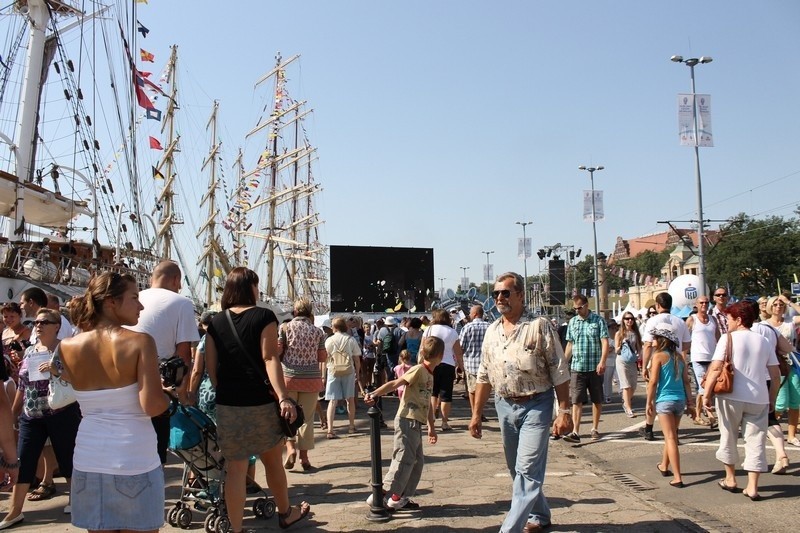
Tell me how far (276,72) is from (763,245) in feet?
155

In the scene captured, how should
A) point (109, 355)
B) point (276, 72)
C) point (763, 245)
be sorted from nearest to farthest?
point (109, 355) < point (763, 245) < point (276, 72)

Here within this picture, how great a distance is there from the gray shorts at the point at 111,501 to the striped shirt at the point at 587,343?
7.36m

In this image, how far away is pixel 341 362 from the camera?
10609 mm

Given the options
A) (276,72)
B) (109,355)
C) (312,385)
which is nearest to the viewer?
(109,355)

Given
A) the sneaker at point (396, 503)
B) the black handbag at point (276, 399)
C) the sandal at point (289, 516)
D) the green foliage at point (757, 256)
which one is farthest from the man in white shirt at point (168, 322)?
the green foliage at point (757, 256)

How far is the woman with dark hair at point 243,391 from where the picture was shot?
478 cm

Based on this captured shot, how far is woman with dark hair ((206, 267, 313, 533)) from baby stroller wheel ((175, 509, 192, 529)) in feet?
2.70

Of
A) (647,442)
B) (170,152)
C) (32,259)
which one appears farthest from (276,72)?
(647,442)

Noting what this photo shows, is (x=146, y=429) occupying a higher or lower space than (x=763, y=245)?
lower

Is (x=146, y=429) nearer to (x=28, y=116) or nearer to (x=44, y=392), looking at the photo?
(x=44, y=392)

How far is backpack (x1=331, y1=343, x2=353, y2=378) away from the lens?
10570 millimetres

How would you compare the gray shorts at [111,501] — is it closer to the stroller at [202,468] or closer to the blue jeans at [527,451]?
the stroller at [202,468]

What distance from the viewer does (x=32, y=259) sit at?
2048cm

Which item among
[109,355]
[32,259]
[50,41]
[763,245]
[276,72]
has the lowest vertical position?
[109,355]
